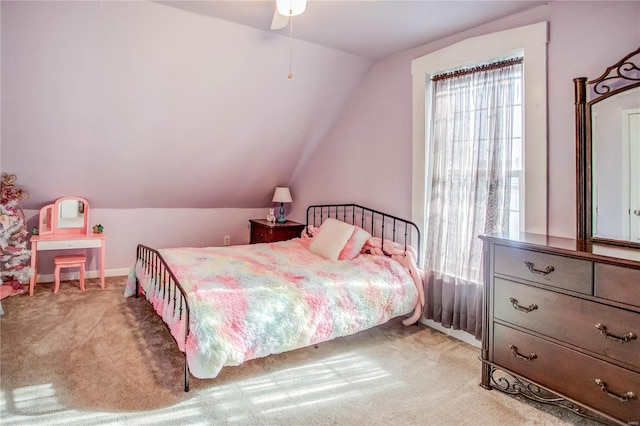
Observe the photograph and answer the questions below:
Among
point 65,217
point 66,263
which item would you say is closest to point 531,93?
point 66,263

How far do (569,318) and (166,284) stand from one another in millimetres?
2685

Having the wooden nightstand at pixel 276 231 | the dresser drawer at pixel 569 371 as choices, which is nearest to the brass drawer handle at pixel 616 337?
the dresser drawer at pixel 569 371

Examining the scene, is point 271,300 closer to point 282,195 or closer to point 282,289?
point 282,289

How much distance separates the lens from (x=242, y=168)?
5.18 metres

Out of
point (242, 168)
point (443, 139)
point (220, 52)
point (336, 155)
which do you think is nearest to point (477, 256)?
point (443, 139)

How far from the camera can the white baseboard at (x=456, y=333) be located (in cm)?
313

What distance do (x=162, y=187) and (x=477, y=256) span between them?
396cm

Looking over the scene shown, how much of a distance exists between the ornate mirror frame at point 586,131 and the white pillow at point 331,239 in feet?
6.46

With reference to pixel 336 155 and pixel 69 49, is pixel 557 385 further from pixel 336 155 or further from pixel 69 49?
pixel 69 49

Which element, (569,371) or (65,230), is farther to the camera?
(65,230)

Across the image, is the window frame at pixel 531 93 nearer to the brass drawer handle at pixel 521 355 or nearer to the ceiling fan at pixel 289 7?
the brass drawer handle at pixel 521 355

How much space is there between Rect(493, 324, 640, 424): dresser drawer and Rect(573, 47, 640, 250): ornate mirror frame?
659mm

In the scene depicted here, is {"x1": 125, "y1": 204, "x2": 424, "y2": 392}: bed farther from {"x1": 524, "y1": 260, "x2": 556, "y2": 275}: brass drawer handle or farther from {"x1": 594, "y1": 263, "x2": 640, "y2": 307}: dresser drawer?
{"x1": 594, "y1": 263, "x2": 640, "y2": 307}: dresser drawer

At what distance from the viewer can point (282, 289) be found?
8.84 ft
